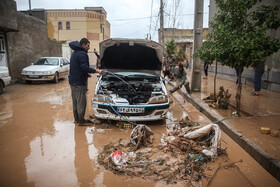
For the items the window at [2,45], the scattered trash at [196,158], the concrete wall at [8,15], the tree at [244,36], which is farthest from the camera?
the window at [2,45]

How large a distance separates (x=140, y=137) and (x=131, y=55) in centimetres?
370

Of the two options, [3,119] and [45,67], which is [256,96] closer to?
[3,119]

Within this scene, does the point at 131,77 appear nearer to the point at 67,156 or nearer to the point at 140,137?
the point at 140,137

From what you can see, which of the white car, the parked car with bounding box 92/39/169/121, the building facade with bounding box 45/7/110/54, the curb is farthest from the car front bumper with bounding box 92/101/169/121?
the building facade with bounding box 45/7/110/54

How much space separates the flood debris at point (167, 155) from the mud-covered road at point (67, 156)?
0.41 ft

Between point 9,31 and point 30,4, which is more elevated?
point 30,4

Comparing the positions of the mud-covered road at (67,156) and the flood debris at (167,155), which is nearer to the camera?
the mud-covered road at (67,156)

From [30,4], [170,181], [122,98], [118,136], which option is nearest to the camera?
[170,181]

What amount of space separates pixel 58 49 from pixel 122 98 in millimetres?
18083

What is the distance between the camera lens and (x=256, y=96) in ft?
24.9

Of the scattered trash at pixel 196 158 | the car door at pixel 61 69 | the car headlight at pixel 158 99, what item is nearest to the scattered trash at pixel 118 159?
the scattered trash at pixel 196 158

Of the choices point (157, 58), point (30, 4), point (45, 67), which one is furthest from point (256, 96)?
point (30, 4)

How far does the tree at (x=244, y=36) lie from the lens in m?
4.37

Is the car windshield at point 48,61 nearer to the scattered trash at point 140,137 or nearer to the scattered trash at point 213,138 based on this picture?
the scattered trash at point 140,137
